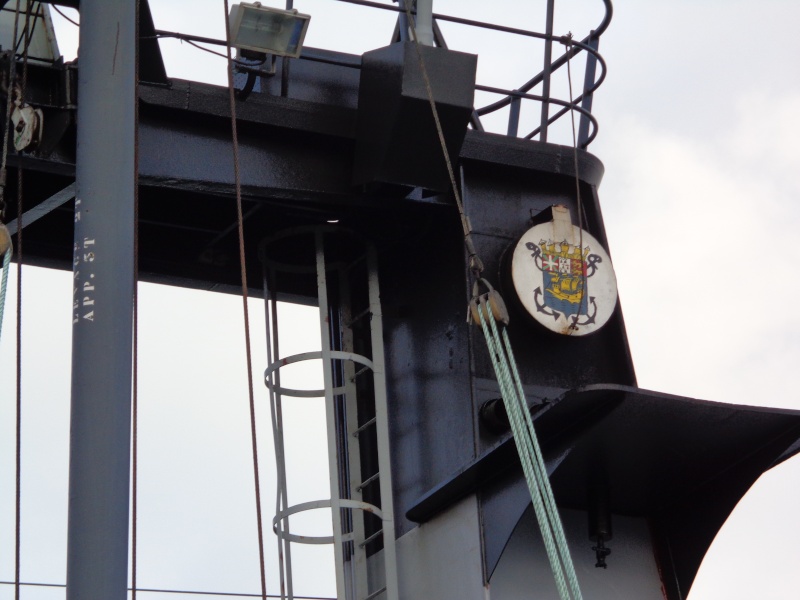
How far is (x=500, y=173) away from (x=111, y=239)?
514 cm

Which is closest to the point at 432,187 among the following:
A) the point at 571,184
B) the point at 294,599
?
the point at 571,184

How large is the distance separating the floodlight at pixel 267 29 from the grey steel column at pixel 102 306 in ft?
6.31

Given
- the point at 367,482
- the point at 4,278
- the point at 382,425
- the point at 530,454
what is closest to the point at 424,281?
the point at 382,425

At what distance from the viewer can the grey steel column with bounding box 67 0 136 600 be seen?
28.2 ft

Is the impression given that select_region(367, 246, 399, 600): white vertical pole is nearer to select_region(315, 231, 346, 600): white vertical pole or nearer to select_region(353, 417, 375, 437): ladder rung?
select_region(353, 417, 375, 437): ladder rung

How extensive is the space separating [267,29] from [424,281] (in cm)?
295

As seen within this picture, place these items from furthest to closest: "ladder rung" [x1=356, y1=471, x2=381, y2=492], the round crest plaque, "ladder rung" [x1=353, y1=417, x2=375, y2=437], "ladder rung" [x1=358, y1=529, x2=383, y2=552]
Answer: "ladder rung" [x1=353, y1=417, x2=375, y2=437]
"ladder rung" [x1=356, y1=471, x2=381, y2=492]
"ladder rung" [x1=358, y1=529, x2=383, y2=552]
the round crest plaque

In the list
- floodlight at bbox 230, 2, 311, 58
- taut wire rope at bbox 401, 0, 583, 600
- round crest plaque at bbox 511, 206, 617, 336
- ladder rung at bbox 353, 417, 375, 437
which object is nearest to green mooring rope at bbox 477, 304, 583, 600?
taut wire rope at bbox 401, 0, 583, 600

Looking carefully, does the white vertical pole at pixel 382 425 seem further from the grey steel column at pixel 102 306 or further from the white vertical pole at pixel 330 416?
the grey steel column at pixel 102 306

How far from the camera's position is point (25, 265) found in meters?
14.1

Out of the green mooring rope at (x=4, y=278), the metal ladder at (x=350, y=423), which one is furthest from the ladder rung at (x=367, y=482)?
the green mooring rope at (x=4, y=278)

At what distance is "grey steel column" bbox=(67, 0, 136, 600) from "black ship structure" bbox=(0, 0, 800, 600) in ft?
3.56

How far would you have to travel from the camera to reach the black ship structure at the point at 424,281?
39.0ft

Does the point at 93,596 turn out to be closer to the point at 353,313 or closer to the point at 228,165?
the point at 228,165
